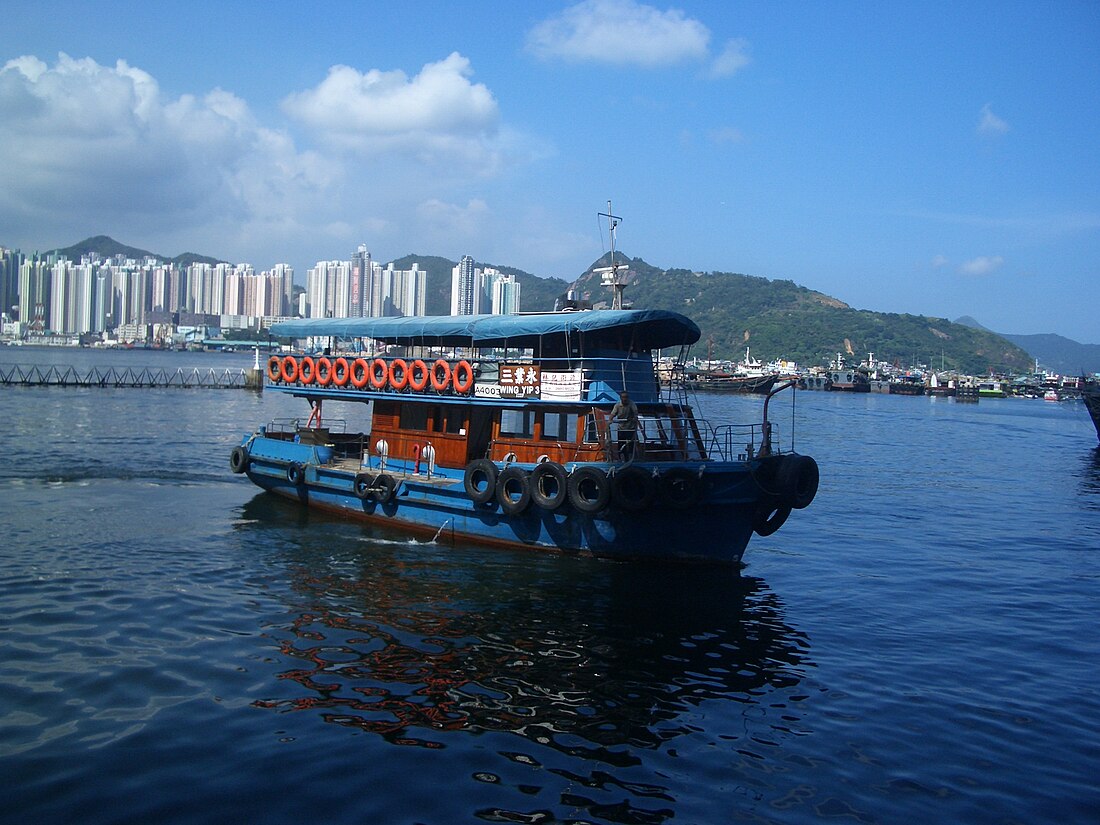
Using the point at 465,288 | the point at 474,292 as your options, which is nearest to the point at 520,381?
the point at 465,288

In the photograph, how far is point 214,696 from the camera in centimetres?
1073

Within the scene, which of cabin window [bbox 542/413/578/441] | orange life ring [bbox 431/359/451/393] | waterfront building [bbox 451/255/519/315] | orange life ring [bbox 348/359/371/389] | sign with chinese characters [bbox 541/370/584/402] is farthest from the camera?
waterfront building [bbox 451/255/519/315]

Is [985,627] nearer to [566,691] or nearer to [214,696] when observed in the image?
[566,691]

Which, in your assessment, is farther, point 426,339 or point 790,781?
point 426,339

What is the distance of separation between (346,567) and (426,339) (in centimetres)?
682

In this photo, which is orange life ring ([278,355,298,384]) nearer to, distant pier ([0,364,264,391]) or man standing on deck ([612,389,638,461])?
man standing on deck ([612,389,638,461])

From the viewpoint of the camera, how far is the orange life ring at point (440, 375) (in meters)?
19.4

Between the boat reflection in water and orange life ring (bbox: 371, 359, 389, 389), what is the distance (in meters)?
4.61

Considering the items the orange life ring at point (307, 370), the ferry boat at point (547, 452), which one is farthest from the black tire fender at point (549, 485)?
the orange life ring at point (307, 370)

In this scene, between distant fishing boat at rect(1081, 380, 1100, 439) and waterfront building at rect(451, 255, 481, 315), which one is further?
distant fishing boat at rect(1081, 380, 1100, 439)

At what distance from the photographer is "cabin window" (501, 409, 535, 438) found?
1881 cm

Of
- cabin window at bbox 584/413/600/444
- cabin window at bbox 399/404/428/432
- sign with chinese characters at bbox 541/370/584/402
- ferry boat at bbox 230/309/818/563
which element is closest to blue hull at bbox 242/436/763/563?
ferry boat at bbox 230/309/818/563

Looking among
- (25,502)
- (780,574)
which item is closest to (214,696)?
(780,574)

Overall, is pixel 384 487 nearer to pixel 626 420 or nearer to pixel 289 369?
pixel 289 369
